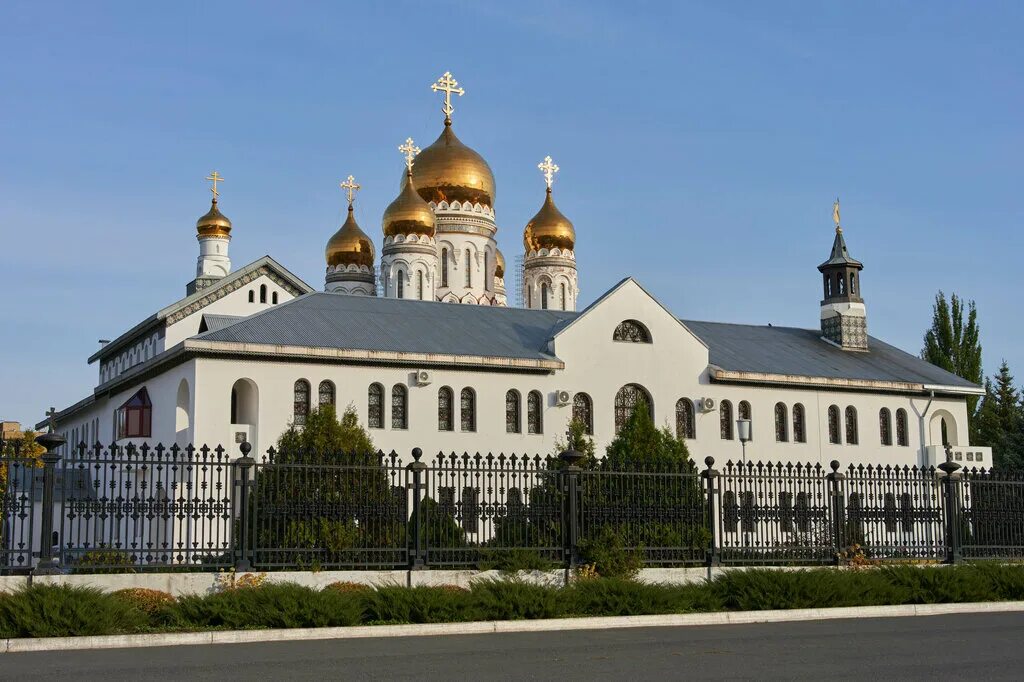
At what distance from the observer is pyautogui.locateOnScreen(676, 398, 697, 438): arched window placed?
41.0 m

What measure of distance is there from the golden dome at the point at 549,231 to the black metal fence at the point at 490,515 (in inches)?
1555

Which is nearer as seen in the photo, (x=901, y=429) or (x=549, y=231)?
(x=901, y=429)

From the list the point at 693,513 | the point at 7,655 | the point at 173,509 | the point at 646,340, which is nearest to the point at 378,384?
the point at 646,340

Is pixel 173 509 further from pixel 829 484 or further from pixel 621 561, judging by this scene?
pixel 829 484

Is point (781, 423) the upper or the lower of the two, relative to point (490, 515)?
upper

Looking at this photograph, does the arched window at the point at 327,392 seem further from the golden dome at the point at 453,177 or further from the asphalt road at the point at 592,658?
the golden dome at the point at 453,177

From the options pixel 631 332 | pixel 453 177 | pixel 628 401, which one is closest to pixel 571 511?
pixel 628 401

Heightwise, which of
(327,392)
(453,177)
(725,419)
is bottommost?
(725,419)

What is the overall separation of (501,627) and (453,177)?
43852 millimetres

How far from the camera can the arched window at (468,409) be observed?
125ft

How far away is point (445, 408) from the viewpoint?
38.0 m

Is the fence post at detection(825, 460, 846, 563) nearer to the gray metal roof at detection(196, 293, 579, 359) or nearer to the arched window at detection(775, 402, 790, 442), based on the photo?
the gray metal roof at detection(196, 293, 579, 359)

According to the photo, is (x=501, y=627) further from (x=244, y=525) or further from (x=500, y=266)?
(x=500, y=266)

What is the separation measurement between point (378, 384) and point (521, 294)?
87.2 feet
